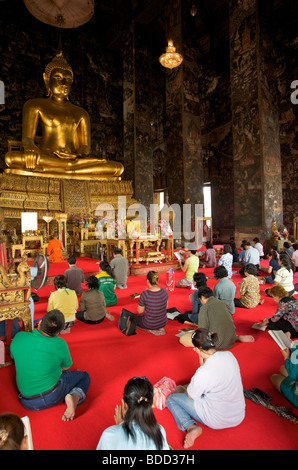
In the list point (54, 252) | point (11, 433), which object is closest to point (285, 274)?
point (11, 433)

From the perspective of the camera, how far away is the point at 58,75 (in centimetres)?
1041

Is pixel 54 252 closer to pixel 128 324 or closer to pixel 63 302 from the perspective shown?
pixel 63 302

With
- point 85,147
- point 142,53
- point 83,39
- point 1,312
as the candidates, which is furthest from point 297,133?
point 1,312

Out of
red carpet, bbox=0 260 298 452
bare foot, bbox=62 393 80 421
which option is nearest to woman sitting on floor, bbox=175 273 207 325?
red carpet, bbox=0 260 298 452

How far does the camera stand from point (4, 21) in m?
12.0

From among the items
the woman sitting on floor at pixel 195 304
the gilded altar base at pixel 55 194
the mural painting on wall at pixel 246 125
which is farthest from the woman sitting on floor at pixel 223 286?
the gilded altar base at pixel 55 194

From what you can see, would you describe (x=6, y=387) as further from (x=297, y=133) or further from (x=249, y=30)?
(x=297, y=133)

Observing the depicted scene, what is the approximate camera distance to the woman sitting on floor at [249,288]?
3973 millimetres

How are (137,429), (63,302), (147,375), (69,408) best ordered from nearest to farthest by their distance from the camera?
(137,429), (69,408), (147,375), (63,302)

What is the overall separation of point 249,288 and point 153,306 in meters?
1.52

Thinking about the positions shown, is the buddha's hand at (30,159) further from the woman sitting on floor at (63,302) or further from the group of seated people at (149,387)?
the group of seated people at (149,387)

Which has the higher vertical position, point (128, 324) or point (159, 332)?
point (128, 324)

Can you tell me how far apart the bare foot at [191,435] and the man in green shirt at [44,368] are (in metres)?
0.73
